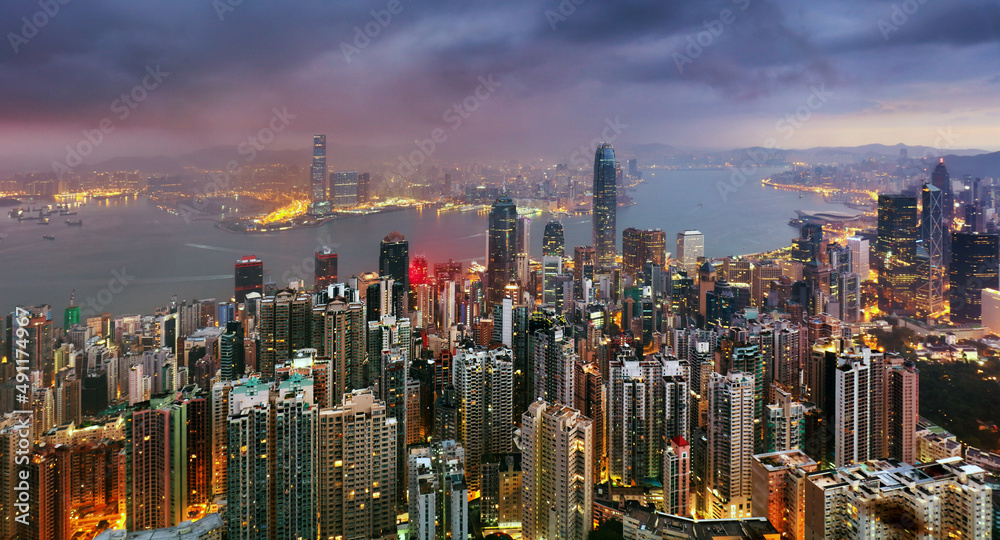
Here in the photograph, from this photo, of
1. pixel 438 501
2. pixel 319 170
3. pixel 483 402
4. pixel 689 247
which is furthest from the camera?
pixel 689 247

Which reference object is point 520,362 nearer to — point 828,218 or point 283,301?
point 283,301

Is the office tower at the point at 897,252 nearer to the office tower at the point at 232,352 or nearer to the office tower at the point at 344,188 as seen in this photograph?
the office tower at the point at 344,188

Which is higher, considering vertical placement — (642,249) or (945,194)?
(945,194)

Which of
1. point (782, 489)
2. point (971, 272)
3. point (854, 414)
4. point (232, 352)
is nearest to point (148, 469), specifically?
point (232, 352)

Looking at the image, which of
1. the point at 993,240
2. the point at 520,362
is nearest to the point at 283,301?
the point at 520,362

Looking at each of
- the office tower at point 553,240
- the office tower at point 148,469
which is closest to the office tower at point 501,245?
the office tower at point 553,240

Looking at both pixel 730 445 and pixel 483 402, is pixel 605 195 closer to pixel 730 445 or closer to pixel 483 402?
pixel 483 402
